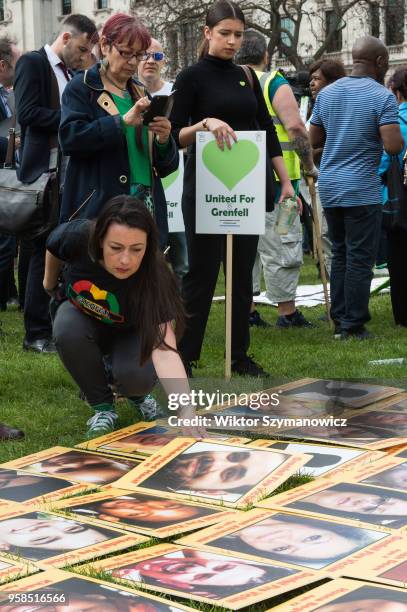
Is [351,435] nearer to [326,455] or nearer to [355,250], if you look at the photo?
[326,455]

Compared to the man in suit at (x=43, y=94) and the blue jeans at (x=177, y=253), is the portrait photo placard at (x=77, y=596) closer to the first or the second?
the man in suit at (x=43, y=94)

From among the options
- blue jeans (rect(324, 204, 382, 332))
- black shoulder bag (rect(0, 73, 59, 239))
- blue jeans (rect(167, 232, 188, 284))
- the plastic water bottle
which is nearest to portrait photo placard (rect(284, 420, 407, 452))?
black shoulder bag (rect(0, 73, 59, 239))

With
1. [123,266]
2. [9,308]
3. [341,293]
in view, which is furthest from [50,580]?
[9,308]

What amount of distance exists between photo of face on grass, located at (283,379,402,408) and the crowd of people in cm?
57

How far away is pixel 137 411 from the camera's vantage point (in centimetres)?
423

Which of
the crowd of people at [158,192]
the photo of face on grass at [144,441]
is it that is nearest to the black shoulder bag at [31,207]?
the crowd of people at [158,192]

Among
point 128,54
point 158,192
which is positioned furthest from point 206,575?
point 128,54

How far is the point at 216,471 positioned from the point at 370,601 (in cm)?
108

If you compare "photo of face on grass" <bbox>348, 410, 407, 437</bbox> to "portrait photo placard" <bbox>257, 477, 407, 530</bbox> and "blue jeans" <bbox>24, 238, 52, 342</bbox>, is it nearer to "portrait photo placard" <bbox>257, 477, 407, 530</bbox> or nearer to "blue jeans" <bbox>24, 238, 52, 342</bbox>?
"portrait photo placard" <bbox>257, 477, 407, 530</bbox>

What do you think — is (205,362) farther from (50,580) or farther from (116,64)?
(50,580)

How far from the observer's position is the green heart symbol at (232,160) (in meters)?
4.63

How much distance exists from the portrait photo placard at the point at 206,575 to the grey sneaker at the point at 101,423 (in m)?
1.29

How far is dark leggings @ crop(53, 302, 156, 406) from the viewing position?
397cm

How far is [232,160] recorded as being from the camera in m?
4.64
